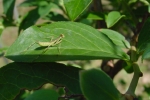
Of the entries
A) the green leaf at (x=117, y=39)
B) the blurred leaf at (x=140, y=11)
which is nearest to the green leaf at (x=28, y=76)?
the green leaf at (x=117, y=39)

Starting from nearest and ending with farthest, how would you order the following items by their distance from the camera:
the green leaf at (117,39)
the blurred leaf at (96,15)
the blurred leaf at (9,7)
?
the green leaf at (117,39) → the blurred leaf at (96,15) → the blurred leaf at (9,7)

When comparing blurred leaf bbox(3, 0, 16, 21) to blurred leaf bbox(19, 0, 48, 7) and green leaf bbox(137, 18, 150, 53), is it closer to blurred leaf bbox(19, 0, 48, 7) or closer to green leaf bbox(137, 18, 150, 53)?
blurred leaf bbox(19, 0, 48, 7)

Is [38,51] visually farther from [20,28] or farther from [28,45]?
[20,28]

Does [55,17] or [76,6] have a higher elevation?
[76,6]

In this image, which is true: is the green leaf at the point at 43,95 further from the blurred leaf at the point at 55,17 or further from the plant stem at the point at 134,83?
the blurred leaf at the point at 55,17

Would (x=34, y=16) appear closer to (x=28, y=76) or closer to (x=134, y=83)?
(x=28, y=76)

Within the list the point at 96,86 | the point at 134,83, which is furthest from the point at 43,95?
the point at 134,83

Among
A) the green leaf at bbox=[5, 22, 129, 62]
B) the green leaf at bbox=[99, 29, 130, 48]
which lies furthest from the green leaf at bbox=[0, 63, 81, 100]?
the green leaf at bbox=[99, 29, 130, 48]
